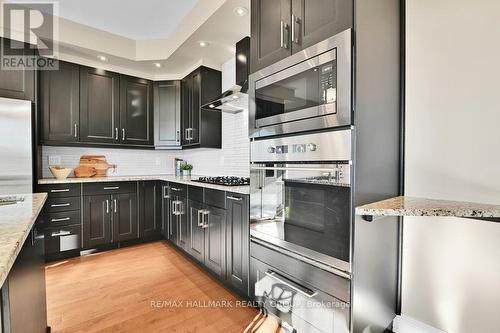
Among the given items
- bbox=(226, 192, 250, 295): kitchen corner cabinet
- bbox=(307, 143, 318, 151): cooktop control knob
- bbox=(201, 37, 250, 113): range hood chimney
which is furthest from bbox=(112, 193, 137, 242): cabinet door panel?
bbox=(307, 143, 318, 151): cooktop control knob

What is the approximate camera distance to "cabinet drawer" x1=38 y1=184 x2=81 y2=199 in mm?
2750

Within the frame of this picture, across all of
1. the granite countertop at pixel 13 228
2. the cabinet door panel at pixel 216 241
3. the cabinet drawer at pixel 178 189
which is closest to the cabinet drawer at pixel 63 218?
the cabinet drawer at pixel 178 189

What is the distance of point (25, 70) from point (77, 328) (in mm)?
2733

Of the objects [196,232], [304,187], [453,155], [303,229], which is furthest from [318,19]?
[196,232]

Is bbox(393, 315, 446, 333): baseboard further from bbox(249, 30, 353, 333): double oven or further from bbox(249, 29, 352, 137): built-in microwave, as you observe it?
bbox(249, 29, 352, 137): built-in microwave

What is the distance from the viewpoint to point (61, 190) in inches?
111

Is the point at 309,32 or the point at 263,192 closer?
the point at 309,32

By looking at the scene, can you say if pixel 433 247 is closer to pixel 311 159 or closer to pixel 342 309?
pixel 342 309

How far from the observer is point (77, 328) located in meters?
1.65

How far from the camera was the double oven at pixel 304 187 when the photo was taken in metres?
1.23

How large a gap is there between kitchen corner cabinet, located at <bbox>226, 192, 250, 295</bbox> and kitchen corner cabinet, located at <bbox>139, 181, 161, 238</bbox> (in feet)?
5.98

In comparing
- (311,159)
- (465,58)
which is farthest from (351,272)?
(465,58)

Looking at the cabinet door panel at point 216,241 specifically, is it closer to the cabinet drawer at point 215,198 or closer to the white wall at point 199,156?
the cabinet drawer at point 215,198

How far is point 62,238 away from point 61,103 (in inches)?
66.6
